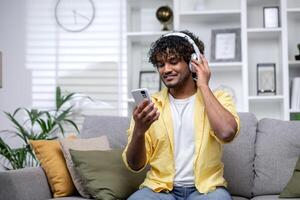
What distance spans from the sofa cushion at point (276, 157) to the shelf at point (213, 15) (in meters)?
1.48

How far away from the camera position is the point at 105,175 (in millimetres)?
2348

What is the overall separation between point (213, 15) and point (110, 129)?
160 centimetres

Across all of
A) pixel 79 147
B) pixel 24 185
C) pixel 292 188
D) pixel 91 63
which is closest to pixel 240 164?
pixel 292 188

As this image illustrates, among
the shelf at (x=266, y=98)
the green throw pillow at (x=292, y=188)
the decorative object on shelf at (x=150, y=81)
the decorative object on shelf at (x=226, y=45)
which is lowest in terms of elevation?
the green throw pillow at (x=292, y=188)

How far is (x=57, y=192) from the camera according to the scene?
2412mm

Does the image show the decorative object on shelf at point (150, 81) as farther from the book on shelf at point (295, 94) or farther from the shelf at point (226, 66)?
the book on shelf at point (295, 94)

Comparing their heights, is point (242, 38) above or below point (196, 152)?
above

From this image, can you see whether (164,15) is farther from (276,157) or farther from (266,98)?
(276,157)

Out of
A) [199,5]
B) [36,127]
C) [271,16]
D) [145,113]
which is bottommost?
[36,127]

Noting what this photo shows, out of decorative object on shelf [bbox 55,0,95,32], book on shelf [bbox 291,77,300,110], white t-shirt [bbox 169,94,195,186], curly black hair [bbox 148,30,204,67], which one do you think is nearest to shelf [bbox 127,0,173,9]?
decorative object on shelf [bbox 55,0,95,32]

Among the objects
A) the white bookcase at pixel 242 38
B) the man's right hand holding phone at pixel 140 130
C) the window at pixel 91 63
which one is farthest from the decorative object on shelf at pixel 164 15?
the man's right hand holding phone at pixel 140 130

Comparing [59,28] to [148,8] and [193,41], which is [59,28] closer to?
[148,8]

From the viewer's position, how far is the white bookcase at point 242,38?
3680 millimetres

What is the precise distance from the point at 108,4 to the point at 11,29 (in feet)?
3.00
